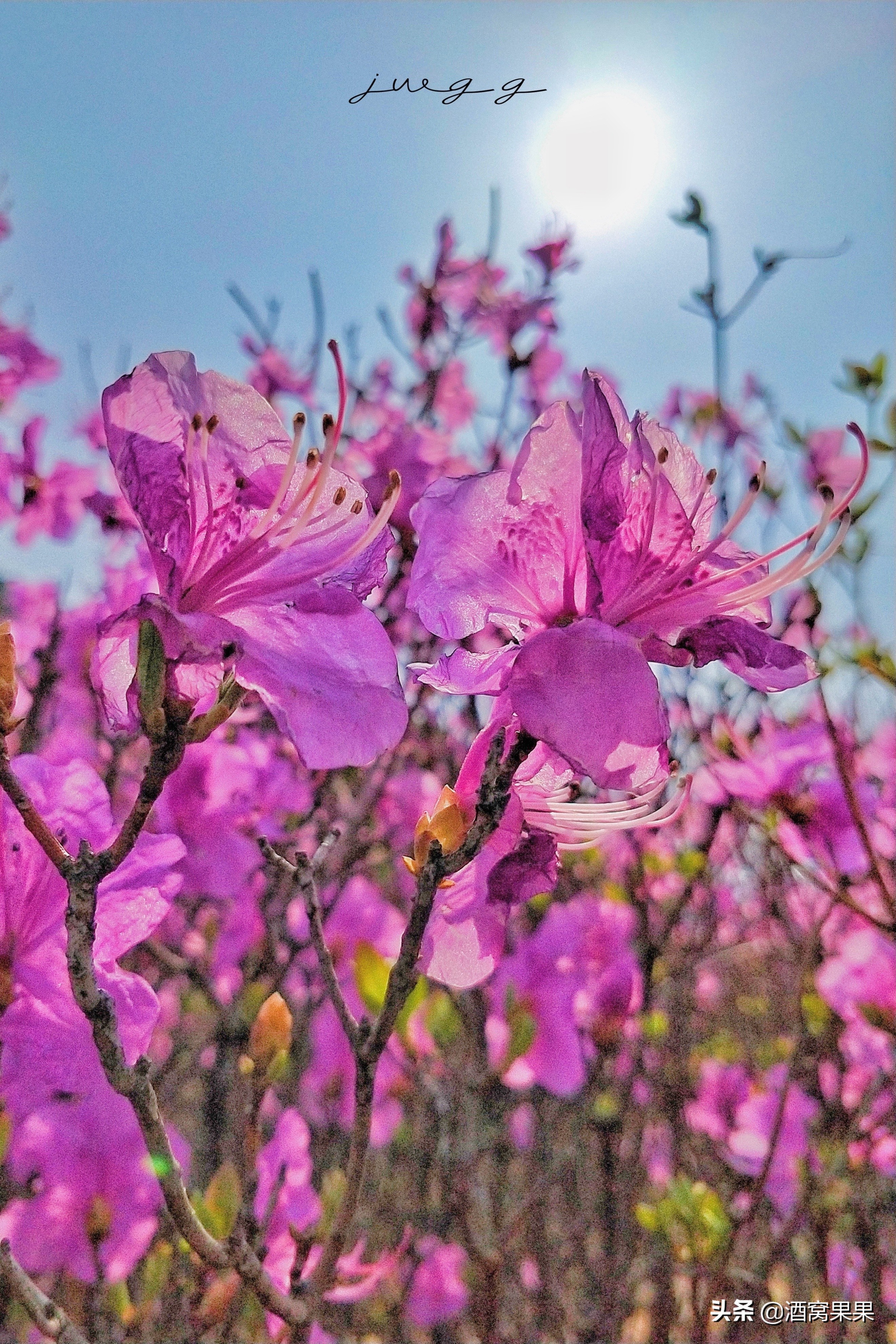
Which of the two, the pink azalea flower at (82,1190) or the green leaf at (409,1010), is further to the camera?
the pink azalea flower at (82,1190)

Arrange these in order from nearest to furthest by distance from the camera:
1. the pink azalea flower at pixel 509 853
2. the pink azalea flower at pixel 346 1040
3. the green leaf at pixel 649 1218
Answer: the pink azalea flower at pixel 509 853, the green leaf at pixel 649 1218, the pink azalea flower at pixel 346 1040

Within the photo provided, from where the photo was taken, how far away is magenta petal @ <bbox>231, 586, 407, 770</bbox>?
0.75 meters

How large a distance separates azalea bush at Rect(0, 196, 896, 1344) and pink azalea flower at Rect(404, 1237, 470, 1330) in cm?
2

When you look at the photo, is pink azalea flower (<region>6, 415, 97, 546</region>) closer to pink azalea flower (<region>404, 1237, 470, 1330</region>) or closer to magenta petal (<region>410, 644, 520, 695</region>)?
magenta petal (<region>410, 644, 520, 695</region>)

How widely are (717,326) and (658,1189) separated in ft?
8.51

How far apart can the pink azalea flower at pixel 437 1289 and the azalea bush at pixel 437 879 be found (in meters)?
0.02

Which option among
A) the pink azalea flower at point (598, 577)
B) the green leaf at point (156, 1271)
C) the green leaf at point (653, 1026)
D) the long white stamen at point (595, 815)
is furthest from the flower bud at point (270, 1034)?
the green leaf at point (653, 1026)

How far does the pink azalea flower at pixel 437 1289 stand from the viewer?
246 centimetres

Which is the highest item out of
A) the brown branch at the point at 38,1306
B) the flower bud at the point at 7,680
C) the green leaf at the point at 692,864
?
the flower bud at the point at 7,680

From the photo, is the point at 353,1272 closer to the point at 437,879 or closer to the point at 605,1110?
the point at 605,1110

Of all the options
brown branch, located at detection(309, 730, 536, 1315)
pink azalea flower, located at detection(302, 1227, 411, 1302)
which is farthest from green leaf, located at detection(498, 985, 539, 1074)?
brown branch, located at detection(309, 730, 536, 1315)

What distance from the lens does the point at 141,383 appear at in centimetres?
80

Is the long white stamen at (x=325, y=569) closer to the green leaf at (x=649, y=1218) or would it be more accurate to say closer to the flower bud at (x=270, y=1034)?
the flower bud at (x=270, y=1034)

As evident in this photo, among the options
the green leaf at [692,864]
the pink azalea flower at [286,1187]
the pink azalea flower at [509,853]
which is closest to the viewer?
the pink azalea flower at [509,853]
